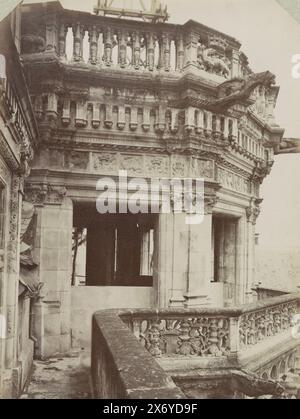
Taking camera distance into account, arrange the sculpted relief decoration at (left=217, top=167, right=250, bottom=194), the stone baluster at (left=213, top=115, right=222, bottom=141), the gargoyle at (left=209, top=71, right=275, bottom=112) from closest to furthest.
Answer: the gargoyle at (left=209, top=71, right=275, bottom=112), the stone baluster at (left=213, top=115, right=222, bottom=141), the sculpted relief decoration at (left=217, top=167, right=250, bottom=194)

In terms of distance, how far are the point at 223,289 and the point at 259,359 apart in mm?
3147

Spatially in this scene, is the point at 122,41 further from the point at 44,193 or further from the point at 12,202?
the point at 12,202

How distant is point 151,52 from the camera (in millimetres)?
7707

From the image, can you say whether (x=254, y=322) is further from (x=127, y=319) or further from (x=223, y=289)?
(x=223, y=289)

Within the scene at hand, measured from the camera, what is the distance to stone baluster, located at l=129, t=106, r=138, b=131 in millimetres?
7641

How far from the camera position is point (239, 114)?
28.1 feet

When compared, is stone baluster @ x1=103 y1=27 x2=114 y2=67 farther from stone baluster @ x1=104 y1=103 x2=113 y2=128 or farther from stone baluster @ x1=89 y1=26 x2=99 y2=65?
stone baluster @ x1=104 y1=103 x2=113 y2=128

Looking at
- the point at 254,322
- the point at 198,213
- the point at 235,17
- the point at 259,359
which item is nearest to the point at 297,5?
the point at 235,17

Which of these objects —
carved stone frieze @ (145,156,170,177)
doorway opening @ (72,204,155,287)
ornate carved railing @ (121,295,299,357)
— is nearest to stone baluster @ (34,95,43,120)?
carved stone frieze @ (145,156,170,177)

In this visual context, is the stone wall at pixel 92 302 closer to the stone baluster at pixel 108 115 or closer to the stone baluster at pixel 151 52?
the stone baluster at pixel 108 115

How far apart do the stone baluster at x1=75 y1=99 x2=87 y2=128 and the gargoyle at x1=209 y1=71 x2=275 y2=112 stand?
6.94 ft

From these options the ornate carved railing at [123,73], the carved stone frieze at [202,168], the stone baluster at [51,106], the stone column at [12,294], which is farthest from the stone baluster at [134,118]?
the stone column at [12,294]

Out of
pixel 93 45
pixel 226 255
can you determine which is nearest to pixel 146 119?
pixel 93 45

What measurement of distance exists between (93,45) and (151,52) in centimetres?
95
